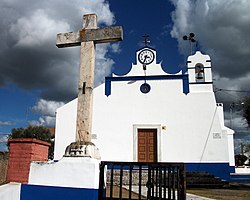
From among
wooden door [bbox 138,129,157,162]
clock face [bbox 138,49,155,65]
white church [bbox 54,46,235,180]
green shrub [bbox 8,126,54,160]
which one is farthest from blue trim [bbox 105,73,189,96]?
green shrub [bbox 8,126,54,160]

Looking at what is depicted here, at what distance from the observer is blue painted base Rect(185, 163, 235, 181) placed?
12391 millimetres

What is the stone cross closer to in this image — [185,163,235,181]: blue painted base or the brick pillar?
the brick pillar

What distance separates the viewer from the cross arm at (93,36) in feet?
14.0

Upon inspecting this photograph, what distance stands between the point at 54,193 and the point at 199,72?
11625mm

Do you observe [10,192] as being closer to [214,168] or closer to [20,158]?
[20,158]

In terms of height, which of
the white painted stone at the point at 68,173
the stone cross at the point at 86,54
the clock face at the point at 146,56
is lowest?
the white painted stone at the point at 68,173

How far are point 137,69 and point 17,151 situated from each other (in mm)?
10554

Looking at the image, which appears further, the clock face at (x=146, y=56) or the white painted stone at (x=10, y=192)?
the clock face at (x=146, y=56)

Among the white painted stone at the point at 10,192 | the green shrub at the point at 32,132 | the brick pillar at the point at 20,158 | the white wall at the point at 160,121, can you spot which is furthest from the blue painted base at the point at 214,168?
the green shrub at the point at 32,132

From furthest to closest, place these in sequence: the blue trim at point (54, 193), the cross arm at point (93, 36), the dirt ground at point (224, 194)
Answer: the dirt ground at point (224, 194) < the cross arm at point (93, 36) < the blue trim at point (54, 193)

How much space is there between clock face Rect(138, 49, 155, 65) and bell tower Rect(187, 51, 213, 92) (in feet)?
6.32

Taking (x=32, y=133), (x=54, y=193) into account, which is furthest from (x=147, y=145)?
(x=32, y=133)

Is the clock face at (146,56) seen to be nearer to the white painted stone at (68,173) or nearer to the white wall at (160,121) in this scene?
the white wall at (160,121)

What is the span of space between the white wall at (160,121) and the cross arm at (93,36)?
9137 mm
